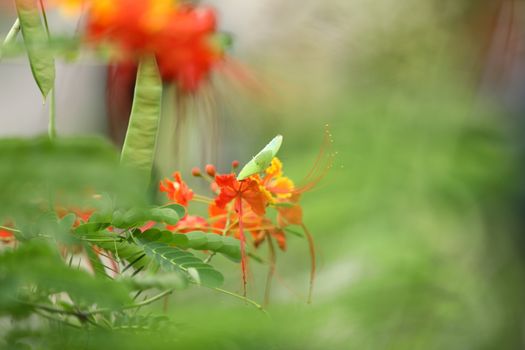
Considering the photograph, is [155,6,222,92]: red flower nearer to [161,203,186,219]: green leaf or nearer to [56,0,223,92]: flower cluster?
[56,0,223,92]: flower cluster

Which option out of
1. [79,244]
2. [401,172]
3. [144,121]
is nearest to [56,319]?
[79,244]

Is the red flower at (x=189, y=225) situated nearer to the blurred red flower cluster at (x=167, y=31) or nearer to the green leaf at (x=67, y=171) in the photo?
the green leaf at (x=67, y=171)

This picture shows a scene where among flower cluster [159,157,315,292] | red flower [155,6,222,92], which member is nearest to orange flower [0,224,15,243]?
flower cluster [159,157,315,292]

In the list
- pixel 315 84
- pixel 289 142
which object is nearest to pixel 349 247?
pixel 289 142

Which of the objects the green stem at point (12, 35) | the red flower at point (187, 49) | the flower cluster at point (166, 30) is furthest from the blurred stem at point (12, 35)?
the red flower at point (187, 49)

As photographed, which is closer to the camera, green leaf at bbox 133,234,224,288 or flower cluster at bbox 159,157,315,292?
green leaf at bbox 133,234,224,288

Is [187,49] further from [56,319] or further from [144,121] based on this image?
[56,319]
